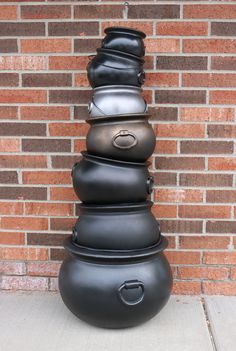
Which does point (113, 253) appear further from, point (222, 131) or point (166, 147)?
point (222, 131)

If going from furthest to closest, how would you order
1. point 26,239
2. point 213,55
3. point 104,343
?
point 26,239
point 213,55
point 104,343

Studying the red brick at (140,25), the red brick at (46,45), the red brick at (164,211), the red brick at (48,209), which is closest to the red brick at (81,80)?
the red brick at (46,45)

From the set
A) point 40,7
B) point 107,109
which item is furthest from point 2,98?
point 107,109

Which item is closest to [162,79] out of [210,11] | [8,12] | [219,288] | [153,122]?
[153,122]

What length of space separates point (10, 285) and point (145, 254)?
44.8 inches

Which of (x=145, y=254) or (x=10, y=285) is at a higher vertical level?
(x=145, y=254)

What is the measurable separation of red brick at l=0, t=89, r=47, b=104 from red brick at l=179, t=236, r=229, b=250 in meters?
1.29

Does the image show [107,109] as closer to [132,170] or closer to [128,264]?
[132,170]

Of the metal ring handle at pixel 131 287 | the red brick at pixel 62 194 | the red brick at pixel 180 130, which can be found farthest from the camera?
the red brick at pixel 62 194

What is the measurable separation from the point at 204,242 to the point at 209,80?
1.04m

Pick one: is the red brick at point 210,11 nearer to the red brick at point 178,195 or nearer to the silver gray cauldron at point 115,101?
the silver gray cauldron at point 115,101

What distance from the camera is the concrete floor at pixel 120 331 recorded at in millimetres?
2457

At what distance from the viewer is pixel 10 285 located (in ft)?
10.4

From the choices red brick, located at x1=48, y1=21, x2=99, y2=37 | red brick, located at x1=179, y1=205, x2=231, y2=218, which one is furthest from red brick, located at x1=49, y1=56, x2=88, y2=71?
red brick, located at x1=179, y1=205, x2=231, y2=218
